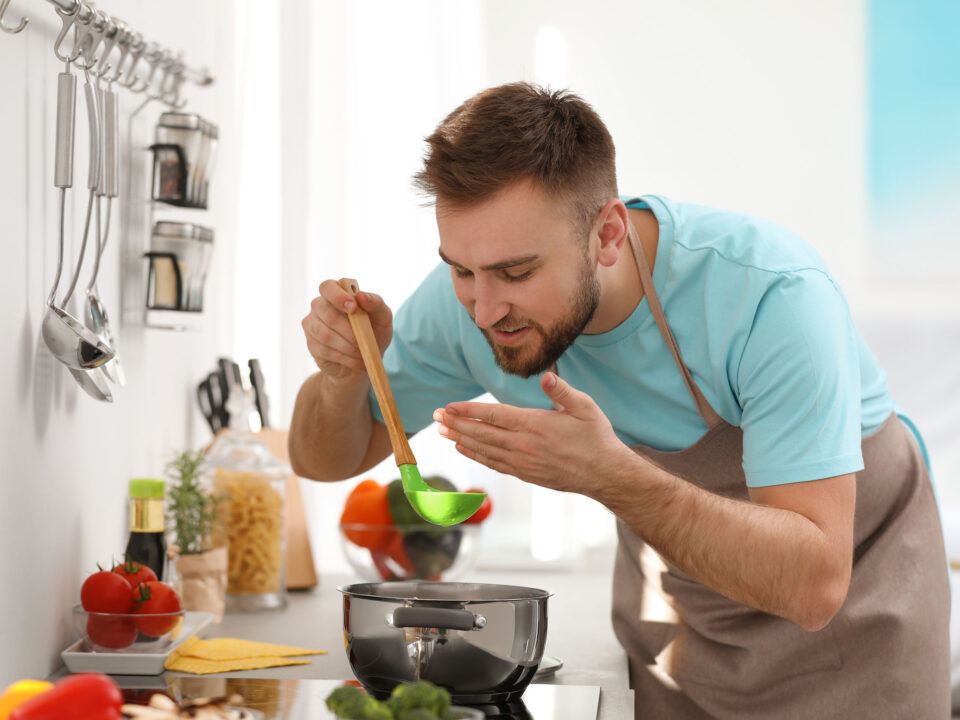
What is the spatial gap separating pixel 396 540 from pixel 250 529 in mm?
231

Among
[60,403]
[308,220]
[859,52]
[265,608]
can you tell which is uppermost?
[859,52]

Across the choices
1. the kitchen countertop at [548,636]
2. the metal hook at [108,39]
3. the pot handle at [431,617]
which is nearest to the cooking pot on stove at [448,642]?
the pot handle at [431,617]

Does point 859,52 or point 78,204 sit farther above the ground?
point 859,52

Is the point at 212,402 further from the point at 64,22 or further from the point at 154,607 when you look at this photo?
the point at 64,22

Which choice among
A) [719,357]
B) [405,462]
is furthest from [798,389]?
[405,462]

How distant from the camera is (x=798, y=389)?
116 centimetres

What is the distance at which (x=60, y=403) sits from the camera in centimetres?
126

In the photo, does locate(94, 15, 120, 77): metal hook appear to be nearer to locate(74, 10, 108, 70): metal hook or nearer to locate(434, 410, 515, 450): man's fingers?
locate(74, 10, 108, 70): metal hook

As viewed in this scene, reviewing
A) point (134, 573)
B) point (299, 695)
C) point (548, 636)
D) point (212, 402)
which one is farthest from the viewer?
point (212, 402)

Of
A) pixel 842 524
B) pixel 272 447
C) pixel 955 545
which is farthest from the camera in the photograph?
pixel 955 545

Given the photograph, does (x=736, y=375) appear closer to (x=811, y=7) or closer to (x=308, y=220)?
(x=308, y=220)

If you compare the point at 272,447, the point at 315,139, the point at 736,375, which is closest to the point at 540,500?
the point at 272,447

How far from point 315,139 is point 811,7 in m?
1.26

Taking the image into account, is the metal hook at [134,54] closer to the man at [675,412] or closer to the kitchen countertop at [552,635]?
the man at [675,412]
